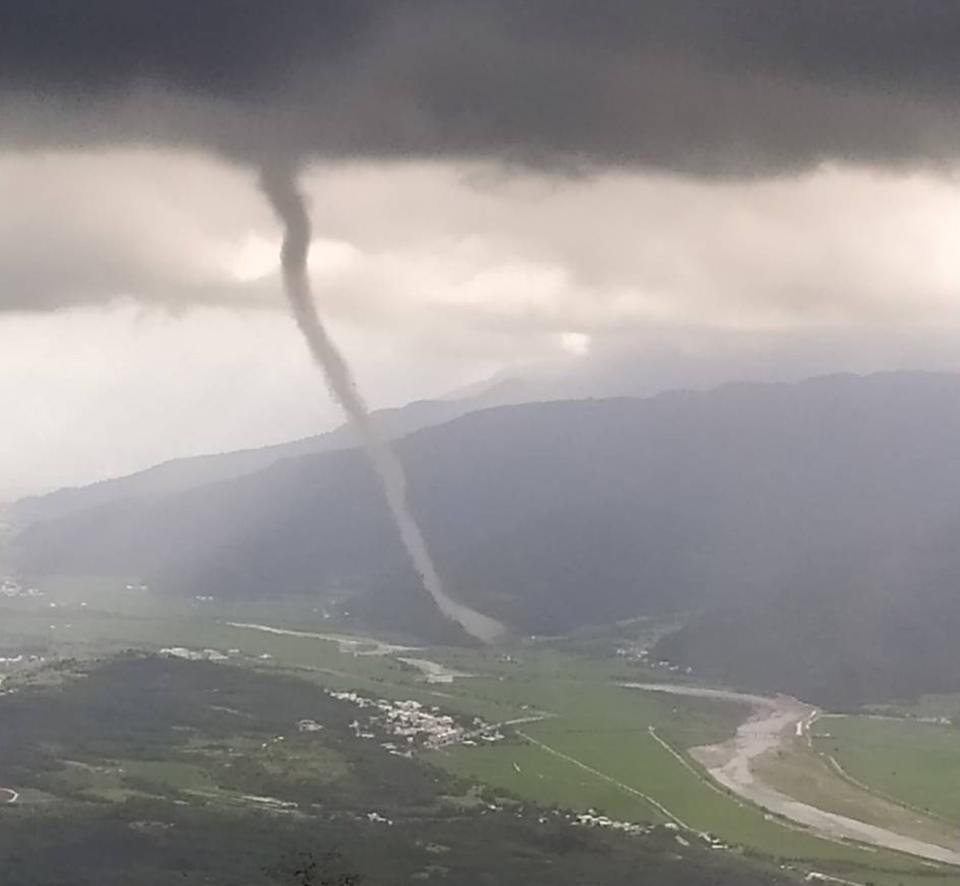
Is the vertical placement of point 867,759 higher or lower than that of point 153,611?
lower

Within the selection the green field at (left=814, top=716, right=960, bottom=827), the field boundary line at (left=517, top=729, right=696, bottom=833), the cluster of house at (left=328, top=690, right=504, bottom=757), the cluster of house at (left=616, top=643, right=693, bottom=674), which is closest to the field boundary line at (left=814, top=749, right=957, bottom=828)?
the green field at (left=814, top=716, right=960, bottom=827)

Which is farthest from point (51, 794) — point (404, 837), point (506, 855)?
point (506, 855)

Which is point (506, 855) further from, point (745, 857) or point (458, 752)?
point (458, 752)

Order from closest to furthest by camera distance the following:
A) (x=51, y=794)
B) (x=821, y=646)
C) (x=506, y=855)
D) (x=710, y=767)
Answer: (x=506, y=855) → (x=51, y=794) → (x=710, y=767) → (x=821, y=646)

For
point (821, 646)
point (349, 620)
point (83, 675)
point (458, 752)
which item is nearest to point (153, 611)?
point (349, 620)

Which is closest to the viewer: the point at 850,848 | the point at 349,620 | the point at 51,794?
the point at 850,848

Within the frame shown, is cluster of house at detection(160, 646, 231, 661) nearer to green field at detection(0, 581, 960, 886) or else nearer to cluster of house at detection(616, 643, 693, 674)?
green field at detection(0, 581, 960, 886)

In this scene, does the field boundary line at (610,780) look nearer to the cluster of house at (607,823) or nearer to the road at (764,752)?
the cluster of house at (607,823)

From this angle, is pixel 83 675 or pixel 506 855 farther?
pixel 83 675
